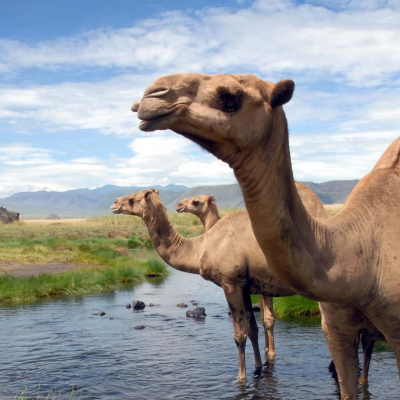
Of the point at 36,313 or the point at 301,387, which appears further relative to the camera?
the point at 36,313

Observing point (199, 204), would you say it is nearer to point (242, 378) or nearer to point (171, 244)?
Result: point (171, 244)

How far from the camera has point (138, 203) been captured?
1105 centimetres

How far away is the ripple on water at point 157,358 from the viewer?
8.40 meters

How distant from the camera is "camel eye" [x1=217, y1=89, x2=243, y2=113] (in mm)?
3258

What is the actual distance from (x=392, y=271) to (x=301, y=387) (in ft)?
16.2

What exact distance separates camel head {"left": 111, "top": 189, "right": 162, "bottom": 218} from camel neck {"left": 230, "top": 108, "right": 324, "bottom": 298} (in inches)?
286

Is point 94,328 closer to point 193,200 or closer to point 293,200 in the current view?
point 193,200

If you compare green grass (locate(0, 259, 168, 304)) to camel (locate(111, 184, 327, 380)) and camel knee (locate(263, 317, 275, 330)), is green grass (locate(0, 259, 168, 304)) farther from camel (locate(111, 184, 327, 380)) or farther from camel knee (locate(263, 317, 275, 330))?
camel knee (locate(263, 317, 275, 330))

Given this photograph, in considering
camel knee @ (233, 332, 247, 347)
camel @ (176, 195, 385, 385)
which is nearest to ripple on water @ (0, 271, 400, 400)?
camel @ (176, 195, 385, 385)

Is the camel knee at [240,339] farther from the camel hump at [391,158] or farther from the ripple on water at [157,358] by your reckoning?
the camel hump at [391,158]

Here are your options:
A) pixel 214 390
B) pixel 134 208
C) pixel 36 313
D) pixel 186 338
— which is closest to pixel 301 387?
pixel 214 390

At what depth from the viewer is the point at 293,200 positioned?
3.55m

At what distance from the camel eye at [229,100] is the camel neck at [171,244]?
21.8ft

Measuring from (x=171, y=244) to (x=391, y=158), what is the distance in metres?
5.84
